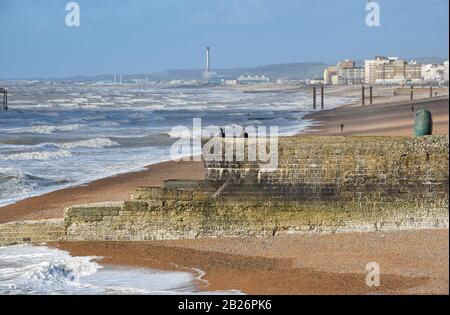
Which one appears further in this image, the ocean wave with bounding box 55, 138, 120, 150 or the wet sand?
the ocean wave with bounding box 55, 138, 120, 150

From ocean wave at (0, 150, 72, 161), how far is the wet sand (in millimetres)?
15645

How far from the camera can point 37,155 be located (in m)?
29.3

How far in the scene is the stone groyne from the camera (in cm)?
1251

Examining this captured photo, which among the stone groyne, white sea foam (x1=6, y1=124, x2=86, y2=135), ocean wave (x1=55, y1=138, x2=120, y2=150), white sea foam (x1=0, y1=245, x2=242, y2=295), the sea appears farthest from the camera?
white sea foam (x1=6, y1=124, x2=86, y2=135)

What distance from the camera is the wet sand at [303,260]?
33.7ft

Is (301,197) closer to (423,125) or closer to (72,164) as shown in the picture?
(423,125)

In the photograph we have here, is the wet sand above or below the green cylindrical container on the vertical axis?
below

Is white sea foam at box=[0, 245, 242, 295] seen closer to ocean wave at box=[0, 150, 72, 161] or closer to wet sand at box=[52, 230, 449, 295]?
wet sand at box=[52, 230, 449, 295]

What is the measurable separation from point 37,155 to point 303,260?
19288 mm

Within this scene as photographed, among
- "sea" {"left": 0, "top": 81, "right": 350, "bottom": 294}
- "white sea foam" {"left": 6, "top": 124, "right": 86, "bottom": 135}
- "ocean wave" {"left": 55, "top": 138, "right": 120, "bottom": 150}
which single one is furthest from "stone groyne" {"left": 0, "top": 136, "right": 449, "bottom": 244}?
"white sea foam" {"left": 6, "top": 124, "right": 86, "bottom": 135}

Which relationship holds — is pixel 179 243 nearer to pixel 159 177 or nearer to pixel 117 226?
pixel 117 226

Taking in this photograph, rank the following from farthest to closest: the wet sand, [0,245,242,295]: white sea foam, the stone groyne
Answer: the stone groyne
[0,245,242,295]: white sea foam
the wet sand

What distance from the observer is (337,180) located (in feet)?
41.7

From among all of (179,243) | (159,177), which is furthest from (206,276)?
(159,177)
